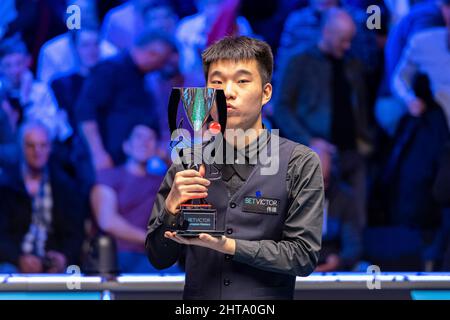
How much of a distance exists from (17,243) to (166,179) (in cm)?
255

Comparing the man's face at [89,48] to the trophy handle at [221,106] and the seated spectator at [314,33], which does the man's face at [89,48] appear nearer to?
the seated spectator at [314,33]

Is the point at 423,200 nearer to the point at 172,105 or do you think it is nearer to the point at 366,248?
the point at 366,248

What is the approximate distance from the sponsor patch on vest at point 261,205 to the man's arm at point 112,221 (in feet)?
8.27

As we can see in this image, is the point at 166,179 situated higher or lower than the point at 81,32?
lower

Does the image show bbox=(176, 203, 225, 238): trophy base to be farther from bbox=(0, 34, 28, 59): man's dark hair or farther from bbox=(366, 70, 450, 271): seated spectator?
bbox=(0, 34, 28, 59): man's dark hair

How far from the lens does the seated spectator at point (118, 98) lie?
4.67m

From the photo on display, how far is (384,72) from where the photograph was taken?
4.71m

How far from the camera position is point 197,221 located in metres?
2.06

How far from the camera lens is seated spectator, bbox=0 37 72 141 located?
4.67 meters

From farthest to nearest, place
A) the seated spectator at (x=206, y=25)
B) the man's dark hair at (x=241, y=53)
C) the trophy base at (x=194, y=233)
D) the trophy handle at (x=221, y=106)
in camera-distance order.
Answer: the seated spectator at (x=206, y=25), the man's dark hair at (x=241, y=53), the trophy handle at (x=221, y=106), the trophy base at (x=194, y=233)

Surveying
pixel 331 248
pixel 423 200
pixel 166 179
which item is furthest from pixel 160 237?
pixel 423 200

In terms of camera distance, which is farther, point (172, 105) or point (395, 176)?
point (395, 176)

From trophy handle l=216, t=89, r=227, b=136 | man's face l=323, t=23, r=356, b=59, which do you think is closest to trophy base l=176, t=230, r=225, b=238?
trophy handle l=216, t=89, r=227, b=136

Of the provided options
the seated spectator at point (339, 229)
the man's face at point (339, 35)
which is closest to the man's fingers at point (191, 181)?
the seated spectator at point (339, 229)
